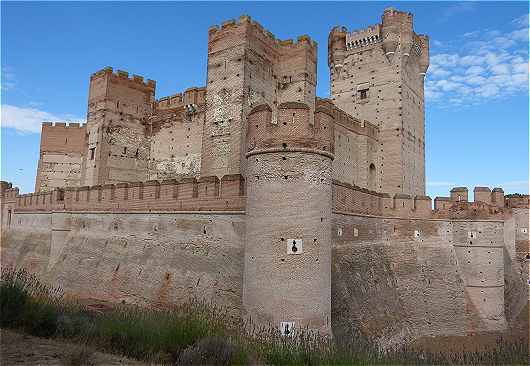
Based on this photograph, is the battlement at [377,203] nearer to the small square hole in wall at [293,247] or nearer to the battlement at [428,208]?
the battlement at [428,208]

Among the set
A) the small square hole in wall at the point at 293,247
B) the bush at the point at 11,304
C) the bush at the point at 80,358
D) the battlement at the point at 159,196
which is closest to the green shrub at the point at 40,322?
the bush at the point at 11,304

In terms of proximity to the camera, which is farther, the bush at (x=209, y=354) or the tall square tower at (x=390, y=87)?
the tall square tower at (x=390, y=87)

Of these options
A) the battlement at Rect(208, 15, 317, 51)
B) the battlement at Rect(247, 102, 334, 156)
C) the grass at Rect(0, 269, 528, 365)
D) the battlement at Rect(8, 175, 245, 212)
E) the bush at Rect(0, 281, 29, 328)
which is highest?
the battlement at Rect(208, 15, 317, 51)

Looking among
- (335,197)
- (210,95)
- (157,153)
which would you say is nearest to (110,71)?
(157,153)

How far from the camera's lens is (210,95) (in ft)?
52.2

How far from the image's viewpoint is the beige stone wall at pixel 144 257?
1116 cm

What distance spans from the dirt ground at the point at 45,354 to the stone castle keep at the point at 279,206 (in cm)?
417

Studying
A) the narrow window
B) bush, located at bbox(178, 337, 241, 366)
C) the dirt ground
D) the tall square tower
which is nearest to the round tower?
bush, located at bbox(178, 337, 241, 366)

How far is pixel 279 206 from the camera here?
29.4 ft

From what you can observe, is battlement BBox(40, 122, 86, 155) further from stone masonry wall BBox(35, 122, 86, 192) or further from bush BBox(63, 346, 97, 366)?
bush BBox(63, 346, 97, 366)

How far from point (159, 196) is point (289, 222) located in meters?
6.57

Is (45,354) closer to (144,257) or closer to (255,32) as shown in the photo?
(144,257)

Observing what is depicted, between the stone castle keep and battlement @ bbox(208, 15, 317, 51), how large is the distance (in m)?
0.07

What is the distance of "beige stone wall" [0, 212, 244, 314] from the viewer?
11.2 m
